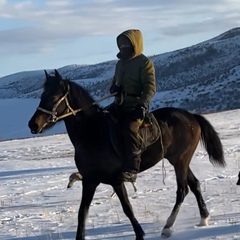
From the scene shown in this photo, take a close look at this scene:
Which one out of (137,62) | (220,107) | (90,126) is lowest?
(220,107)

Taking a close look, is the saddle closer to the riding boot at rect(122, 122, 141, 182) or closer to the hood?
the riding boot at rect(122, 122, 141, 182)

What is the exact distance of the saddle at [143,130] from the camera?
324 inches

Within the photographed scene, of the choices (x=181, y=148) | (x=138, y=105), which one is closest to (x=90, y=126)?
(x=138, y=105)

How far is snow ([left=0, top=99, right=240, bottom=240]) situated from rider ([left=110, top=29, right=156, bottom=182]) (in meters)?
1.11

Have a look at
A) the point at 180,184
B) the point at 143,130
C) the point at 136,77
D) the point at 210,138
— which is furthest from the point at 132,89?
the point at 210,138

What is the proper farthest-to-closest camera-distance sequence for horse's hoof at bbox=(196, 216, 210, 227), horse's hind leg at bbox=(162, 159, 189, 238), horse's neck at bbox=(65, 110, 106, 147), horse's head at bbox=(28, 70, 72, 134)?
horse's hind leg at bbox=(162, 159, 189, 238) → horse's hoof at bbox=(196, 216, 210, 227) → horse's neck at bbox=(65, 110, 106, 147) → horse's head at bbox=(28, 70, 72, 134)

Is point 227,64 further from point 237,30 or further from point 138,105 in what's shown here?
point 138,105

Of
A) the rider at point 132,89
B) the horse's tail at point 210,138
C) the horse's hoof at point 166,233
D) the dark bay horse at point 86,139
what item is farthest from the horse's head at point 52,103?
the horse's tail at point 210,138

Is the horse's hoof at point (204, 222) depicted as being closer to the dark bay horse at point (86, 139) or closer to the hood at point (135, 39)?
the dark bay horse at point (86, 139)

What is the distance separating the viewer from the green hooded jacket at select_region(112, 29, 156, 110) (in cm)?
837

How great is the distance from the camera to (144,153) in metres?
8.71

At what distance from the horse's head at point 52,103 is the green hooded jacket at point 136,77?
81 cm

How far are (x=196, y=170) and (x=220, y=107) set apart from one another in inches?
1324

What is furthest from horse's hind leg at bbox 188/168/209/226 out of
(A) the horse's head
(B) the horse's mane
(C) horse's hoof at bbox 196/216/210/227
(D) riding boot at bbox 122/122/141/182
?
(A) the horse's head
